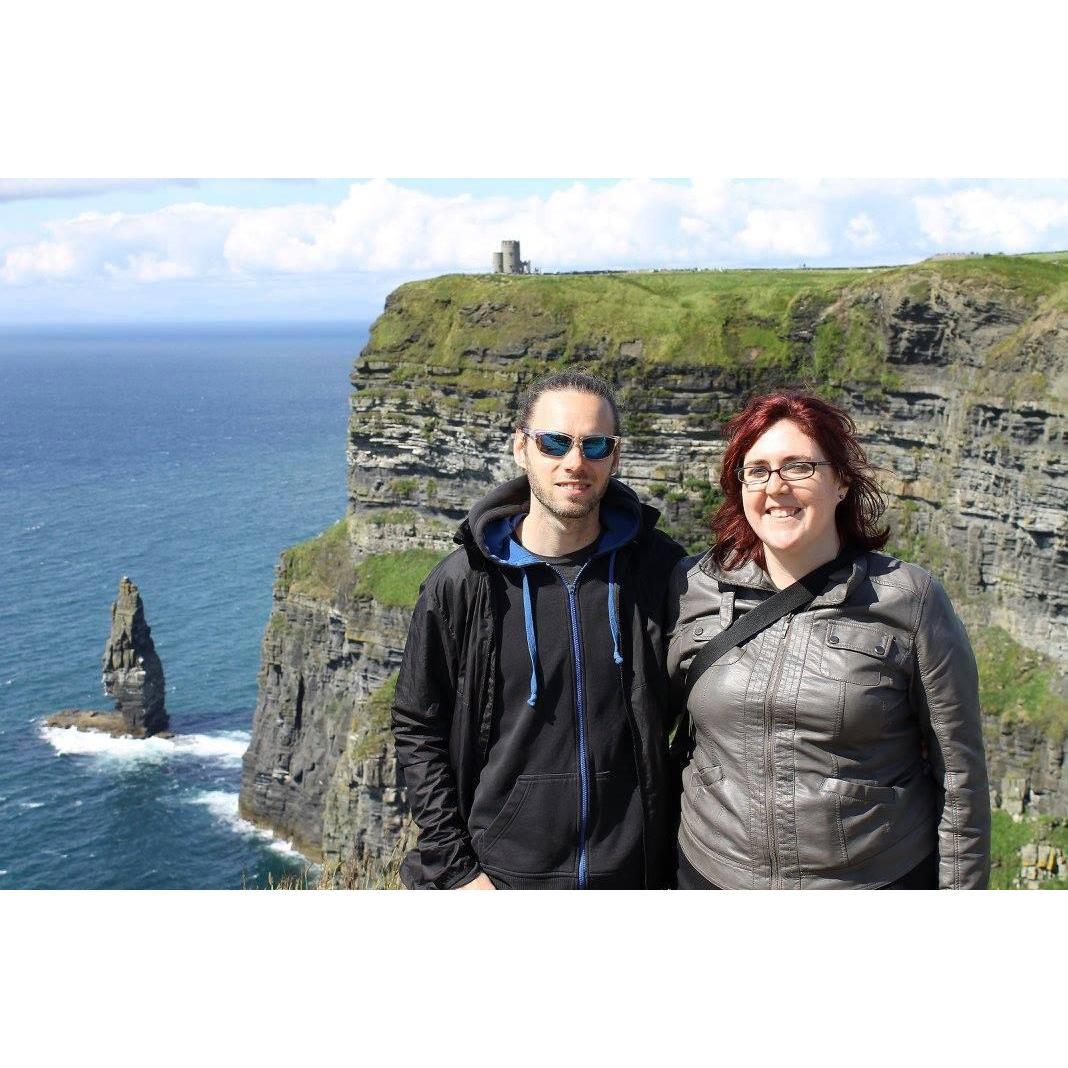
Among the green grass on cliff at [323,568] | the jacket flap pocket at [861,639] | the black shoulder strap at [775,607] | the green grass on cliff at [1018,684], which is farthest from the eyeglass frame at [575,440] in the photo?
the green grass on cliff at [323,568]

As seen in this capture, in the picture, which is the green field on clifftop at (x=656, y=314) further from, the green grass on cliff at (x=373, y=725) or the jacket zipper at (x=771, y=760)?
the jacket zipper at (x=771, y=760)

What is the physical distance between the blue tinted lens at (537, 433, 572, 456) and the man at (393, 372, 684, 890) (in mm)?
56

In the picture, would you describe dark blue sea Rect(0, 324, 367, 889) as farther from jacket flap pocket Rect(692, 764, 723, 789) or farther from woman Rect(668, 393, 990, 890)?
woman Rect(668, 393, 990, 890)

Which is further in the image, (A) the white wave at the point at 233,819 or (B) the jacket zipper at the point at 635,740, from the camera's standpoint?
(A) the white wave at the point at 233,819

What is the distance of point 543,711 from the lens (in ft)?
20.2

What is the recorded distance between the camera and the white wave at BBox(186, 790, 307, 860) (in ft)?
169

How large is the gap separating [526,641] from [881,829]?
6.53 feet

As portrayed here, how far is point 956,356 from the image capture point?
40.3 meters

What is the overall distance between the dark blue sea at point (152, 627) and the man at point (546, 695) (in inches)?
1511

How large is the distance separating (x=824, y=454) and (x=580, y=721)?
1.87 m

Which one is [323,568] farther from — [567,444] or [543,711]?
[567,444]

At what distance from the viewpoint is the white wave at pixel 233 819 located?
51.4 metres

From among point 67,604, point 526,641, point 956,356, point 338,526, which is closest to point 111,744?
point 338,526
